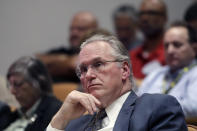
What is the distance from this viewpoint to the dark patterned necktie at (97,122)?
1952mm

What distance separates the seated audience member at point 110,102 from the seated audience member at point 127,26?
200cm

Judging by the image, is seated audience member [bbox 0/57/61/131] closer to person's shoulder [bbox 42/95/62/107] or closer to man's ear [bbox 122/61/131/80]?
person's shoulder [bbox 42/95/62/107]

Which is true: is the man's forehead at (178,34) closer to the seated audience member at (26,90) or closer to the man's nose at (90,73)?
the seated audience member at (26,90)

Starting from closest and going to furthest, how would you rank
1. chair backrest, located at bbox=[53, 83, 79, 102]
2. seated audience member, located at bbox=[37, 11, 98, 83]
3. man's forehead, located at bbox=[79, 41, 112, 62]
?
man's forehead, located at bbox=[79, 41, 112, 62]
chair backrest, located at bbox=[53, 83, 79, 102]
seated audience member, located at bbox=[37, 11, 98, 83]

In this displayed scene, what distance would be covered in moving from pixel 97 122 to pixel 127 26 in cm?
221

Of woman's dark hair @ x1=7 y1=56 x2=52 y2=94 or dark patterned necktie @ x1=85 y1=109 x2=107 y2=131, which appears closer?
dark patterned necktie @ x1=85 y1=109 x2=107 y2=131

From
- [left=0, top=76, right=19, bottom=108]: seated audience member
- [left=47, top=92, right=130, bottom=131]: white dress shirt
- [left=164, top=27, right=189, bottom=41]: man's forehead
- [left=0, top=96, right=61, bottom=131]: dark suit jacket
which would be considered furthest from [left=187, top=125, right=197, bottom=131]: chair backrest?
[left=0, top=76, right=19, bottom=108]: seated audience member

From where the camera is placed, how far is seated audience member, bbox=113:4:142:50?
13.4ft

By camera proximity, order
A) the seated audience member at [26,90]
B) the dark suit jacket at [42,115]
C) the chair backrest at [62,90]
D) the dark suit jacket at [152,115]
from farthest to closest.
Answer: the chair backrest at [62,90] < the seated audience member at [26,90] < the dark suit jacket at [42,115] < the dark suit jacket at [152,115]

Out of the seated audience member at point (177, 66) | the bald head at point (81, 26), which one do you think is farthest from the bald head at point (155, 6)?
the seated audience member at point (177, 66)

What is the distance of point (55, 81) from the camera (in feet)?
13.0

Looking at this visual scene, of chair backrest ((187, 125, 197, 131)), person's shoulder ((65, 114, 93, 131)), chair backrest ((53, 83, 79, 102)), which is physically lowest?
chair backrest ((53, 83, 79, 102))

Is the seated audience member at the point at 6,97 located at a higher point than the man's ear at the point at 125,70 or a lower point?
lower

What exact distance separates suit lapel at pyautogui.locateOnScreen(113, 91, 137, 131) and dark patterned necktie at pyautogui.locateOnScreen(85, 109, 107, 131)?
0.41 feet
